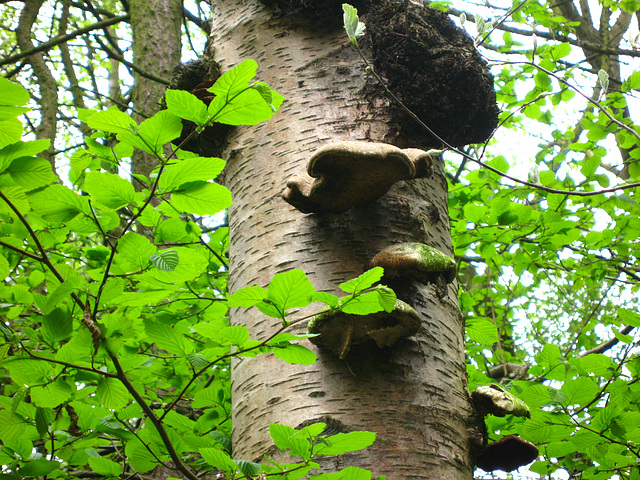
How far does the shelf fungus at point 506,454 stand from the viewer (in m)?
1.66

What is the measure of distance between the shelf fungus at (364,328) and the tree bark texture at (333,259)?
0.06 meters

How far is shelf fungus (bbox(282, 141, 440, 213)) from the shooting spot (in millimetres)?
1499

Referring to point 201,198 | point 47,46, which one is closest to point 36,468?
point 201,198

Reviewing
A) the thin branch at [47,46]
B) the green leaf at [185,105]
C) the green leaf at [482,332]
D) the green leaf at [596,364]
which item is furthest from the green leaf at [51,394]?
the thin branch at [47,46]

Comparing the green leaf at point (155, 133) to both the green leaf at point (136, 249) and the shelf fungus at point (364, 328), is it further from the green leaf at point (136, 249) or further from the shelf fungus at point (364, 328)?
the shelf fungus at point (364, 328)

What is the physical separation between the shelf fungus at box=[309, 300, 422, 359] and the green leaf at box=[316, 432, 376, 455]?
0.95 feet

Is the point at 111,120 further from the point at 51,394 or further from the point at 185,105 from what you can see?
the point at 51,394

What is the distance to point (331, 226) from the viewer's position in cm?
170

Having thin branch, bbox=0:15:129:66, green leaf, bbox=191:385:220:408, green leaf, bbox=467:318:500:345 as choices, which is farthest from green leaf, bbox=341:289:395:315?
thin branch, bbox=0:15:129:66

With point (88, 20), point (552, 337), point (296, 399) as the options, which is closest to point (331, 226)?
point (296, 399)

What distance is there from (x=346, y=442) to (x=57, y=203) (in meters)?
0.90

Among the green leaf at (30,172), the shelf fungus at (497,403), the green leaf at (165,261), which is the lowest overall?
the shelf fungus at (497,403)

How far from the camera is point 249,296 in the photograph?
1207mm

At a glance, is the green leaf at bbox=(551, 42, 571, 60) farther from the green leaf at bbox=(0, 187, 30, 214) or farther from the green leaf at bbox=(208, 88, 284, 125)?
the green leaf at bbox=(0, 187, 30, 214)
